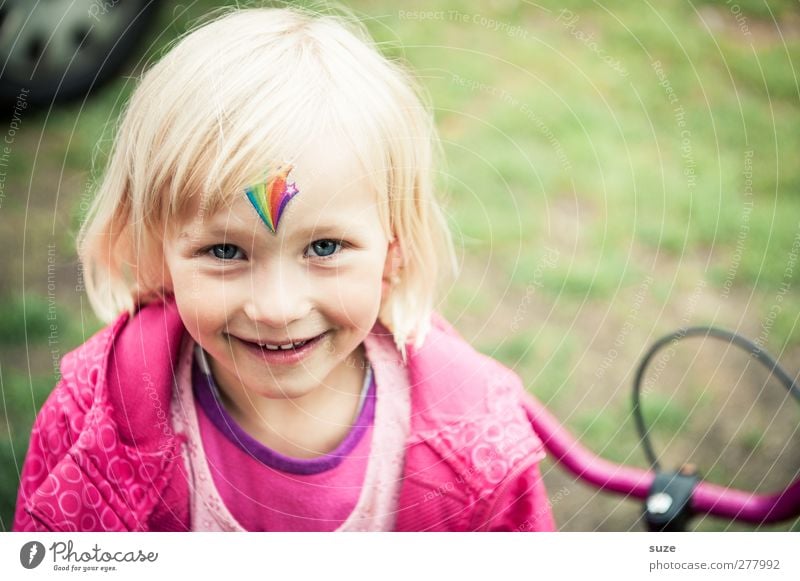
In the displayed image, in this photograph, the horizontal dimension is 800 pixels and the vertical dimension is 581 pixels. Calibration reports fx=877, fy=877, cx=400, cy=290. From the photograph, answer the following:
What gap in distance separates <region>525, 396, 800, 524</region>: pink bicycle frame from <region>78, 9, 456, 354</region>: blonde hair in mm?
230

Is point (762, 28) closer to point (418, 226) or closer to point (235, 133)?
point (418, 226)

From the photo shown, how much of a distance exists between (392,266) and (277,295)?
124 mm

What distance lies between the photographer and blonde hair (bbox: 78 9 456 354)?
64 cm

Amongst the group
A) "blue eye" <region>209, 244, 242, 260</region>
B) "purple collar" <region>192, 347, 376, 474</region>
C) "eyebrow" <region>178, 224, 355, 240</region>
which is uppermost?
"eyebrow" <region>178, 224, 355, 240</region>

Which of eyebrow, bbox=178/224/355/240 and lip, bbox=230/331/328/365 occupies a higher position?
eyebrow, bbox=178/224/355/240

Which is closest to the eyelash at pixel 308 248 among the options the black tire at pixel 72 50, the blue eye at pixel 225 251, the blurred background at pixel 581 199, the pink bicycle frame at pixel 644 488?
the blue eye at pixel 225 251

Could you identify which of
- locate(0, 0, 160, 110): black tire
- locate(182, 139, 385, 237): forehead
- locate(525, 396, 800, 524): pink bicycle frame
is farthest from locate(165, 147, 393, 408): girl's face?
locate(0, 0, 160, 110): black tire

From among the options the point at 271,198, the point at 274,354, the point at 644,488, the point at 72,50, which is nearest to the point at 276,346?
the point at 274,354

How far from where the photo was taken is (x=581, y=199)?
1222mm

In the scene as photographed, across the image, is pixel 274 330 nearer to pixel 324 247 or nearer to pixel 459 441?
pixel 324 247

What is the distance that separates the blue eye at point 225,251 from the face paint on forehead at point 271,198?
3 centimetres

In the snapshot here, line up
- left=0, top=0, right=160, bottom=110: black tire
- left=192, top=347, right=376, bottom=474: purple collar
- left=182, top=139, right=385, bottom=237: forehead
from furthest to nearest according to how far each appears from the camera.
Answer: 1. left=0, top=0, right=160, bottom=110: black tire
2. left=192, top=347, right=376, bottom=474: purple collar
3. left=182, top=139, right=385, bottom=237: forehead

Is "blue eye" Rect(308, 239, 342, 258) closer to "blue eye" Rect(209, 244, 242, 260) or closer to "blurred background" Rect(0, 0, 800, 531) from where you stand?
"blue eye" Rect(209, 244, 242, 260)
